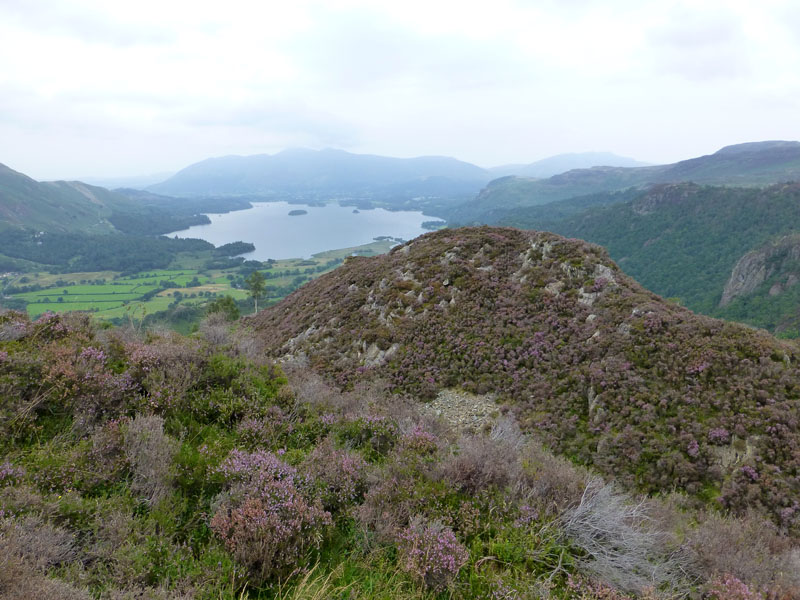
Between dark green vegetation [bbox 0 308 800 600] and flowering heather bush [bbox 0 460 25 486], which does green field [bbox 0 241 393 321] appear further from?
flowering heather bush [bbox 0 460 25 486]

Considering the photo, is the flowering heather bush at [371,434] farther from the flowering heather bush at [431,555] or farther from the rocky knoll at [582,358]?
the rocky knoll at [582,358]

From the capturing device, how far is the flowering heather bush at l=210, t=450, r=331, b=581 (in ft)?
13.8

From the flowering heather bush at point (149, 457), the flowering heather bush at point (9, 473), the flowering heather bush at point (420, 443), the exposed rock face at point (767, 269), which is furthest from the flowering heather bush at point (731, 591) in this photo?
the exposed rock face at point (767, 269)

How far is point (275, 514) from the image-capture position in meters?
4.52

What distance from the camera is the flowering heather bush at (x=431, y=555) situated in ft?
14.2

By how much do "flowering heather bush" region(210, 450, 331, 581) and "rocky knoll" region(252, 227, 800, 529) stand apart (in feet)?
32.4

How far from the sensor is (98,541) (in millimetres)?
4078

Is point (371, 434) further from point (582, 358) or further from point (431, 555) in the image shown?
point (582, 358)

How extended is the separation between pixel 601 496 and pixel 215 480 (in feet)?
18.4

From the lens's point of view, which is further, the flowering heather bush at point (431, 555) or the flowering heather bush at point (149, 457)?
the flowering heather bush at point (149, 457)

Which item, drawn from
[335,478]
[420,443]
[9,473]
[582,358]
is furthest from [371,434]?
[582,358]

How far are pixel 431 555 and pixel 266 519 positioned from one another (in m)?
1.94

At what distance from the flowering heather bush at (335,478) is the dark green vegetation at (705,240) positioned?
2947 inches

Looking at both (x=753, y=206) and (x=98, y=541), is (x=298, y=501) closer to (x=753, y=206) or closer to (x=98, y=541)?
(x=98, y=541)
